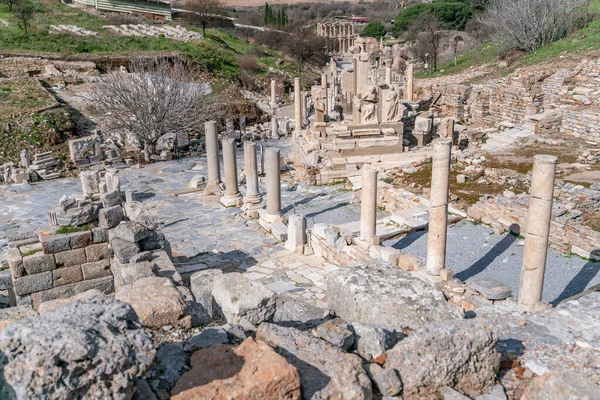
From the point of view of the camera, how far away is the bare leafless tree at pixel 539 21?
2962cm

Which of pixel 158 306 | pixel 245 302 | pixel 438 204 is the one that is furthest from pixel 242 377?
pixel 438 204

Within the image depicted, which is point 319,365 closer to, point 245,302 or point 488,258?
point 245,302

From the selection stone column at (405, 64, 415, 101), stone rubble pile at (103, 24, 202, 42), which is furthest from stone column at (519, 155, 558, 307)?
stone rubble pile at (103, 24, 202, 42)

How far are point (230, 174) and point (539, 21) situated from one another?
22586 mm

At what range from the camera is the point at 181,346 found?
178 inches

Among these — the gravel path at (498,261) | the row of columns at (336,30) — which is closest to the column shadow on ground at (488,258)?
the gravel path at (498,261)

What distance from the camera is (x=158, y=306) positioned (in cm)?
504

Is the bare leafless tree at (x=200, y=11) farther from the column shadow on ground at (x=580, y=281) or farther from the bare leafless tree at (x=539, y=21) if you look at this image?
the column shadow on ground at (x=580, y=281)

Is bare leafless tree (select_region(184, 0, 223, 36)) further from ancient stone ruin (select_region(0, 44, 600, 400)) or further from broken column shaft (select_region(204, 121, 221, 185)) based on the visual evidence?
broken column shaft (select_region(204, 121, 221, 185))

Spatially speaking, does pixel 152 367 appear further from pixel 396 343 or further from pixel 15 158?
pixel 15 158

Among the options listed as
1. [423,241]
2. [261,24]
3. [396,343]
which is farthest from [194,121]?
[261,24]

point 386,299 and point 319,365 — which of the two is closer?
point 319,365

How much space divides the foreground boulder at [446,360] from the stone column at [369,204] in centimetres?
578

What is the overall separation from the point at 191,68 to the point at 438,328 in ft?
114
